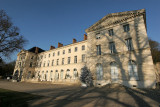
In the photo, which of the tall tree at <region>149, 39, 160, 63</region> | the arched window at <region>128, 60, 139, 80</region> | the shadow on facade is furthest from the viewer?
the tall tree at <region>149, 39, 160, 63</region>

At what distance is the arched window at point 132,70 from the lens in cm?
1379

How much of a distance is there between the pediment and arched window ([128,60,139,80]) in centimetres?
811

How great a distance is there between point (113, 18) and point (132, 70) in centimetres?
1049

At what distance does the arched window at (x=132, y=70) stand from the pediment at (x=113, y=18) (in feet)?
26.6

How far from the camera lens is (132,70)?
46.5ft

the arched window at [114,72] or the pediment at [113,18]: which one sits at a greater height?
the pediment at [113,18]

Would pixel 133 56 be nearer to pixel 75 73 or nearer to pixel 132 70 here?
pixel 132 70

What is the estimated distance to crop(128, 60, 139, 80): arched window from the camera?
13.8m

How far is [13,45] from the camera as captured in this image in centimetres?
1780

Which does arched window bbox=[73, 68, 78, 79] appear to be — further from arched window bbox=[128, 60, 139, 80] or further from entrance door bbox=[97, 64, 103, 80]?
arched window bbox=[128, 60, 139, 80]

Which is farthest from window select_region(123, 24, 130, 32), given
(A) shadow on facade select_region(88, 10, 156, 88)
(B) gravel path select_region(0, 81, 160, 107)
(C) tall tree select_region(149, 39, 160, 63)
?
(C) tall tree select_region(149, 39, 160, 63)

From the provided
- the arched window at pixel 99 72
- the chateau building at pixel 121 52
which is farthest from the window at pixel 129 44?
the arched window at pixel 99 72

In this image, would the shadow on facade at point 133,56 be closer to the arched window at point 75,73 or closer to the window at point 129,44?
the window at point 129,44

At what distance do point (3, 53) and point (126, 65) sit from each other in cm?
2180
